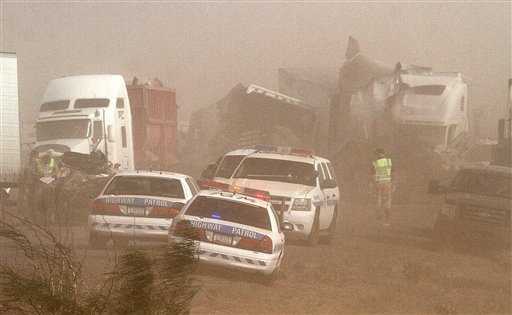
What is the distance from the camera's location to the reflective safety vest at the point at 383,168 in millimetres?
21609

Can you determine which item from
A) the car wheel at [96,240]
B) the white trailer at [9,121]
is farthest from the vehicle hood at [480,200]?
the white trailer at [9,121]

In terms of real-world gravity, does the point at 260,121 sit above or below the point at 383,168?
above

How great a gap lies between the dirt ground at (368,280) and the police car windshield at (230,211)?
0.81 metres

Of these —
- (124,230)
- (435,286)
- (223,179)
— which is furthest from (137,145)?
(435,286)

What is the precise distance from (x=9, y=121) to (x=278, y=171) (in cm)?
745

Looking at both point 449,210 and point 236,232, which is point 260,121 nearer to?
point 449,210

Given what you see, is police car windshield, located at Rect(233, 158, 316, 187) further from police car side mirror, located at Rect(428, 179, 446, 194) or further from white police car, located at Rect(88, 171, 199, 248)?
white police car, located at Rect(88, 171, 199, 248)

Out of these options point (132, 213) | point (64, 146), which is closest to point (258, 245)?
point (132, 213)

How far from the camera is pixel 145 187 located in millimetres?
15172

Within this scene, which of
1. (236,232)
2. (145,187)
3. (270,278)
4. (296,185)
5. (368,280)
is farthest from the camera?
(296,185)

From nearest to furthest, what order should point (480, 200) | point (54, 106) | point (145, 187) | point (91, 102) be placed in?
point (145, 187) < point (480, 200) < point (91, 102) < point (54, 106)

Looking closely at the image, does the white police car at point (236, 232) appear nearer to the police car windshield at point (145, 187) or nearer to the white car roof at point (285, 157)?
the police car windshield at point (145, 187)

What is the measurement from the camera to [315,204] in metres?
16.8

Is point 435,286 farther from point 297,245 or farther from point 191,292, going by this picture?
point 191,292
